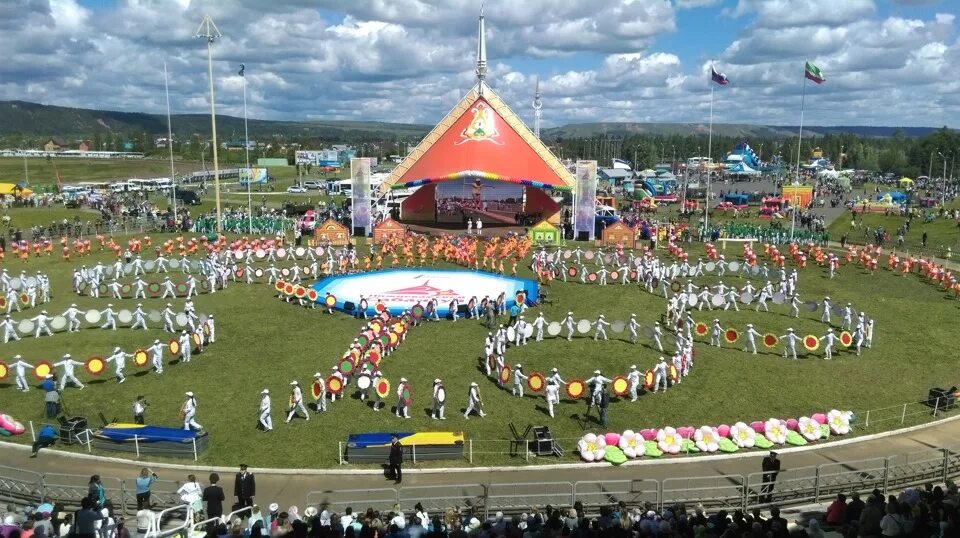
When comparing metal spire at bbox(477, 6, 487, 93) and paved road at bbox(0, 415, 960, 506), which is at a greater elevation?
metal spire at bbox(477, 6, 487, 93)

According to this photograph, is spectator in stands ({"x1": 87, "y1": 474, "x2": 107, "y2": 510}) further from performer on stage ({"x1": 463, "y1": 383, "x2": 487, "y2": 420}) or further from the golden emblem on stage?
the golden emblem on stage

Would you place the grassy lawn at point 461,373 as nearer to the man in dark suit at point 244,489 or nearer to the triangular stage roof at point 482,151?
the man in dark suit at point 244,489

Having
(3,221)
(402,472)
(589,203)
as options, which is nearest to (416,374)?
(402,472)

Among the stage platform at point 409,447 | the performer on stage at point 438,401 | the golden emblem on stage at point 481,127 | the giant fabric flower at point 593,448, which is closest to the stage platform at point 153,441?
the stage platform at point 409,447

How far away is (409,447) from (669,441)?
6.70m

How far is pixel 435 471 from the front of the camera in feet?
57.4

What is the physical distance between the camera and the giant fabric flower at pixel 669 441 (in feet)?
60.1

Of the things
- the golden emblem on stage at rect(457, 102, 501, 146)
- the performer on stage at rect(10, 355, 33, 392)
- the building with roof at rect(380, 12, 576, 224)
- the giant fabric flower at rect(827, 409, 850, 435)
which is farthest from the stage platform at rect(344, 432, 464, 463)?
the golden emblem on stage at rect(457, 102, 501, 146)

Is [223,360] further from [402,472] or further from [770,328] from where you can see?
[770,328]

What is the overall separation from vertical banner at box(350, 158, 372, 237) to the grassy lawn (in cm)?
2068

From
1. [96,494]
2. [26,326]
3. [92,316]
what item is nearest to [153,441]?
[96,494]

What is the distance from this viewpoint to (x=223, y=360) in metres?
26.0

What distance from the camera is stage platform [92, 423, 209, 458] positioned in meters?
17.9

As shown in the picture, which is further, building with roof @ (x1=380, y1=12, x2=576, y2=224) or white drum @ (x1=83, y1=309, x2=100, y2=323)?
building with roof @ (x1=380, y1=12, x2=576, y2=224)
